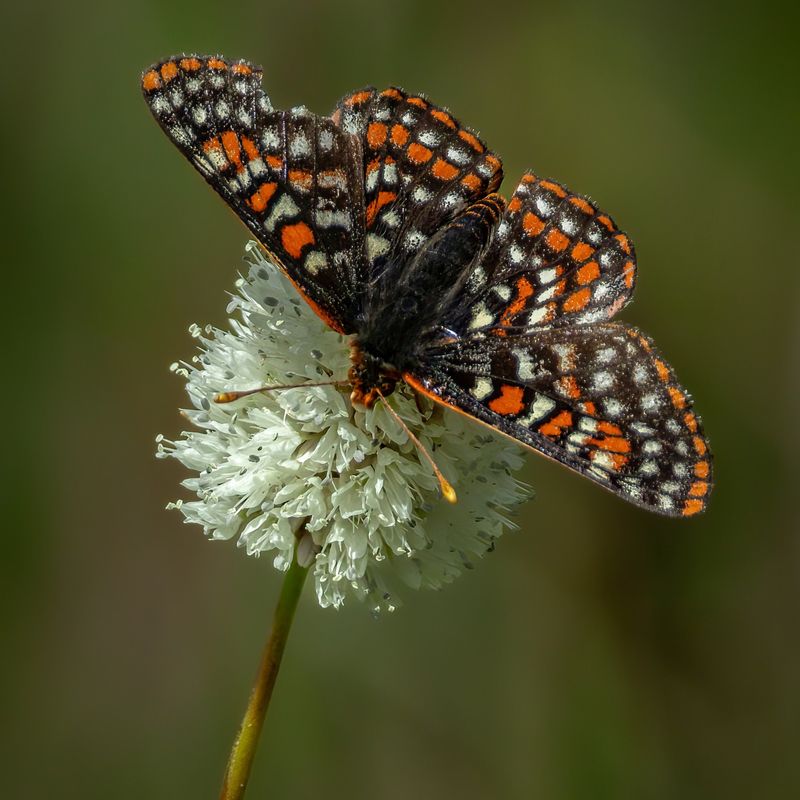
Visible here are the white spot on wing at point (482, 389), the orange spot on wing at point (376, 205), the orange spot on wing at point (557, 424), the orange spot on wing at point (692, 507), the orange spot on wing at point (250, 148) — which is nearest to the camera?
the orange spot on wing at point (692, 507)

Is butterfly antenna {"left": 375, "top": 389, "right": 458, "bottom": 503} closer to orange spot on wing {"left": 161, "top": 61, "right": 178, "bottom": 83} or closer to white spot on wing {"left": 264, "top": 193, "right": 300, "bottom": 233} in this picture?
white spot on wing {"left": 264, "top": 193, "right": 300, "bottom": 233}

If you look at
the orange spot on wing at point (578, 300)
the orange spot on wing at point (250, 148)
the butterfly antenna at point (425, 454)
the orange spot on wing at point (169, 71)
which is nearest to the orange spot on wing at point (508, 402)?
the butterfly antenna at point (425, 454)

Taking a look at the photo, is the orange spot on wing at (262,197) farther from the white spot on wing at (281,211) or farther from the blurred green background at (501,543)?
the blurred green background at (501,543)

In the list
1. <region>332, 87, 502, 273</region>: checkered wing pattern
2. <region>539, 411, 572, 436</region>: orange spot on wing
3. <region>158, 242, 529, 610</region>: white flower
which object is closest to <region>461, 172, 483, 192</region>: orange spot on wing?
<region>332, 87, 502, 273</region>: checkered wing pattern

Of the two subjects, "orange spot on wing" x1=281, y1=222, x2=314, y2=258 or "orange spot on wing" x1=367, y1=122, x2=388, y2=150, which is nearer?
"orange spot on wing" x1=281, y1=222, x2=314, y2=258

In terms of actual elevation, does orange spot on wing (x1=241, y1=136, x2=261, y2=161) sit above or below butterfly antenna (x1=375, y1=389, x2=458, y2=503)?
above

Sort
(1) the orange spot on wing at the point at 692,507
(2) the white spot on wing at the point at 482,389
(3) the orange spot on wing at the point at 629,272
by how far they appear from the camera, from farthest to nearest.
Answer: (3) the orange spot on wing at the point at 629,272 < (2) the white spot on wing at the point at 482,389 < (1) the orange spot on wing at the point at 692,507
